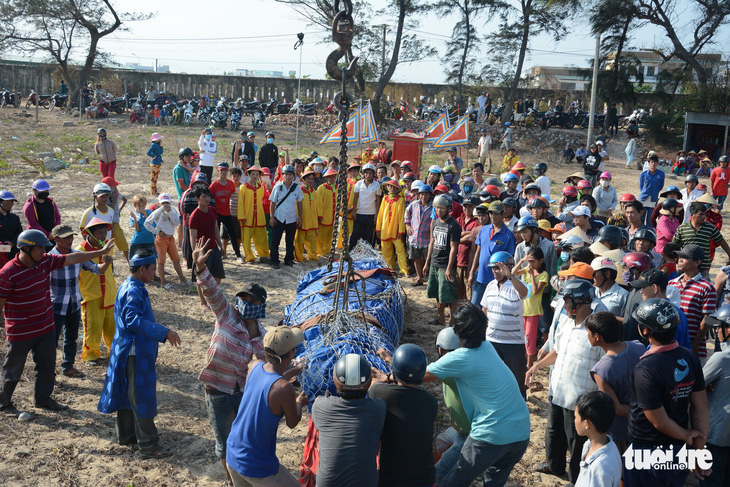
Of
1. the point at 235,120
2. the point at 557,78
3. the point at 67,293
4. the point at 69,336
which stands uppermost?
the point at 557,78

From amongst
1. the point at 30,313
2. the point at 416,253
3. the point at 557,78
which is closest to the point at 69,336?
the point at 30,313

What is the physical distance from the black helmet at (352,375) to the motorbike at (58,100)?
32009 millimetres

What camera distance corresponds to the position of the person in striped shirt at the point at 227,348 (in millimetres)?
4355

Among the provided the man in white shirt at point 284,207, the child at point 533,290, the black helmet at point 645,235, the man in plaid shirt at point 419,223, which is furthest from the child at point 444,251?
the man in white shirt at point 284,207

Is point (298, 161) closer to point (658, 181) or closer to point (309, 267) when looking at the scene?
point (309, 267)

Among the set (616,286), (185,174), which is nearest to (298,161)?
(185,174)

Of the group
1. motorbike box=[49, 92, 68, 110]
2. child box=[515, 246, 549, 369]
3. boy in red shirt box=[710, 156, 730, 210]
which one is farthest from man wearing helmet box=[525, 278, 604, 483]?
motorbike box=[49, 92, 68, 110]

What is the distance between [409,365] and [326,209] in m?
7.47

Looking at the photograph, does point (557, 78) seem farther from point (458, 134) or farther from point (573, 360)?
point (573, 360)

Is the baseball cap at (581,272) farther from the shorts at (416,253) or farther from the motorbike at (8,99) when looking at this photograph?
the motorbike at (8,99)

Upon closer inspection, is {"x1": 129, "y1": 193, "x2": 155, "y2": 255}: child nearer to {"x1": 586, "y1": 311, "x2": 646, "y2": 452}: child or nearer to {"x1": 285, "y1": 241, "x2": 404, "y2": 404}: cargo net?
{"x1": 285, "y1": 241, "x2": 404, "y2": 404}: cargo net

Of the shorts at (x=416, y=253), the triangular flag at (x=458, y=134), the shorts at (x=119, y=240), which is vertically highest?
the triangular flag at (x=458, y=134)

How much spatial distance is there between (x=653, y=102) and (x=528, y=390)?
1033 inches

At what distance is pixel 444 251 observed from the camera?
25.3 feet
